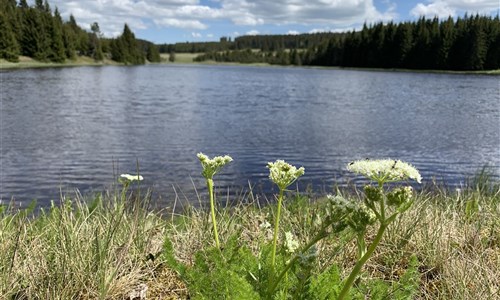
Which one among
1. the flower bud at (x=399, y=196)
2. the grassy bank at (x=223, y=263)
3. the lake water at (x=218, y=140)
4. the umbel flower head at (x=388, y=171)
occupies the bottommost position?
the lake water at (x=218, y=140)

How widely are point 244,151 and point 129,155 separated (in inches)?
194

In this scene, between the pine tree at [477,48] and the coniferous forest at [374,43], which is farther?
the pine tree at [477,48]

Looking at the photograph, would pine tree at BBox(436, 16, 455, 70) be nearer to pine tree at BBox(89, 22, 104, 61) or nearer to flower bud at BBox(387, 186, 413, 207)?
pine tree at BBox(89, 22, 104, 61)

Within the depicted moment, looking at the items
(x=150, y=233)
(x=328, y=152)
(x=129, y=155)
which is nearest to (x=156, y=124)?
(x=129, y=155)

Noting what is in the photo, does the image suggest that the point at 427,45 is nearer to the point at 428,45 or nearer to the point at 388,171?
the point at 428,45

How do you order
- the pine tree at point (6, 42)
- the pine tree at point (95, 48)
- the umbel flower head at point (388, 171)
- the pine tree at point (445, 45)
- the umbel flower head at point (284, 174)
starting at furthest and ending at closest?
the pine tree at point (95, 48), the pine tree at point (445, 45), the pine tree at point (6, 42), the umbel flower head at point (284, 174), the umbel flower head at point (388, 171)

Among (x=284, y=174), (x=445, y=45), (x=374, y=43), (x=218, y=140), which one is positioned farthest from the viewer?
(x=374, y=43)

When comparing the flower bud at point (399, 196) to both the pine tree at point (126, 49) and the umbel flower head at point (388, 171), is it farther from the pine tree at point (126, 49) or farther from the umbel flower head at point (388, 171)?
the pine tree at point (126, 49)

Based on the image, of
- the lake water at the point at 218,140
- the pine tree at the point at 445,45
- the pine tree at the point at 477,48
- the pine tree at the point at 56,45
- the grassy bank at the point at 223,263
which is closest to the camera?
the grassy bank at the point at 223,263

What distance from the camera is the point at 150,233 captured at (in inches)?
160

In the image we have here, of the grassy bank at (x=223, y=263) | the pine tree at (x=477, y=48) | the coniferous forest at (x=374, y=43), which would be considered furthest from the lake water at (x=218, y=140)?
the pine tree at (x=477, y=48)

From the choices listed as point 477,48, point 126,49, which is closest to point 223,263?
point 477,48

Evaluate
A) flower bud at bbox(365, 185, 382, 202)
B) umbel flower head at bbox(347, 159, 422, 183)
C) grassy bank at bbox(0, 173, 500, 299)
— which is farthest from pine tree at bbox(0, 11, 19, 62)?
flower bud at bbox(365, 185, 382, 202)

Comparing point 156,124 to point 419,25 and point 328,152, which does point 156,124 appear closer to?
point 328,152
